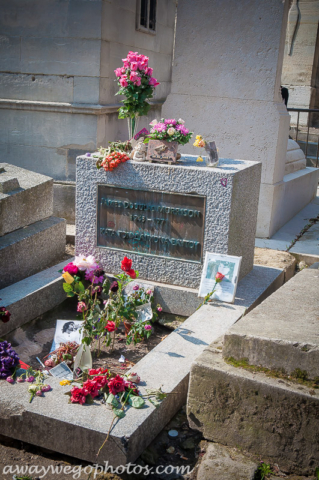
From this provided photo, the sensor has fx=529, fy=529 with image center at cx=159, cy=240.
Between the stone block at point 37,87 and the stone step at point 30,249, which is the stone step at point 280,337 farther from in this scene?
the stone block at point 37,87

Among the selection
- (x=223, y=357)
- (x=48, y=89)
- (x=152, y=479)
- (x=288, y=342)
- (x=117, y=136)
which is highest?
(x=48, y=89)

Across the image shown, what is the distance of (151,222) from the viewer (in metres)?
4.66

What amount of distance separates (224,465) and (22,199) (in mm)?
3104

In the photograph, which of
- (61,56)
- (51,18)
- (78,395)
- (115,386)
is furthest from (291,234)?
(78,395)

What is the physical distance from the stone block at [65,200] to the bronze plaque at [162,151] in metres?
2.53

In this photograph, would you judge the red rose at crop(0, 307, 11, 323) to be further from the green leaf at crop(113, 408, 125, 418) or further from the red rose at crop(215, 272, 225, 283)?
the red rose at crop(215, 272, 225, 283)

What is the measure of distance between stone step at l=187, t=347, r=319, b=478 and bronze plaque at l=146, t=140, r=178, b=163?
6.75 feet

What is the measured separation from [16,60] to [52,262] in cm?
306

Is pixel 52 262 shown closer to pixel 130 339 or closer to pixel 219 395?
pixel 130 339

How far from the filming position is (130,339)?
402 cm

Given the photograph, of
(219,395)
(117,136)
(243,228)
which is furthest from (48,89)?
(219,395)

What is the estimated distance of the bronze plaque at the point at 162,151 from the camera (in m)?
4.52

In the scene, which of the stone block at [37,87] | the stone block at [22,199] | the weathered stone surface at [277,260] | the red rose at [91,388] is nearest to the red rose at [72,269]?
the stone block at [22,199]

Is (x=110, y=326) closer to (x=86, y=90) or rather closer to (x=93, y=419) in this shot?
(x=93, y=419)
